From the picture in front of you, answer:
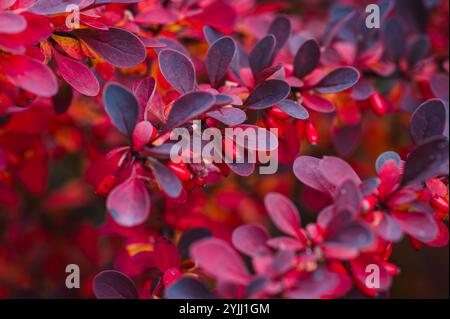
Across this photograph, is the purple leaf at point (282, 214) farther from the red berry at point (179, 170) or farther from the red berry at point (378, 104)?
A: the red berry at point (378, 104)

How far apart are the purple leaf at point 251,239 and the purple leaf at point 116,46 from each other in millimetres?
274

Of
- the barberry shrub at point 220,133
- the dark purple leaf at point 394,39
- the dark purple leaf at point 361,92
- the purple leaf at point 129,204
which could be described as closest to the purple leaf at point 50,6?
the barberry shrub at point 220,133

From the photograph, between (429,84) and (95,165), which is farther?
(95,165)

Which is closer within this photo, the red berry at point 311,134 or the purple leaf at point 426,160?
the purple leaf at point 426,160

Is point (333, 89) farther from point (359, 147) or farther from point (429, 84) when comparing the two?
point (359, 147)

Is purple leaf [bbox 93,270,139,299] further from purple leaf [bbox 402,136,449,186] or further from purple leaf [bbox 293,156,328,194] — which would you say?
purple leaf [bbox 402,136,449,186]

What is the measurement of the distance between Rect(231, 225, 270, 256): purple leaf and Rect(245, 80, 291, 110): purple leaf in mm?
176

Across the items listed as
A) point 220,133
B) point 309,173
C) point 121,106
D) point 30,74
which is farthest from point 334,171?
point 30,74

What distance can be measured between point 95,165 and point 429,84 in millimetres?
627

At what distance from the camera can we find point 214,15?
3.25 feet

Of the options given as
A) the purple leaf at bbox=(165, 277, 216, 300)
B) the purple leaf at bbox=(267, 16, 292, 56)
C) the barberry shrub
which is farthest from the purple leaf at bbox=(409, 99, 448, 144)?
the purple leaf at bbox=(165, 277, 216, 300)

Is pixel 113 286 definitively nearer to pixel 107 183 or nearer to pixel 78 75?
pixel 107 183

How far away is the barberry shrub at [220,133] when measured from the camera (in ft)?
2.12

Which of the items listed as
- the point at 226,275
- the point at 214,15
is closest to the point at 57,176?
the point at 214,15
